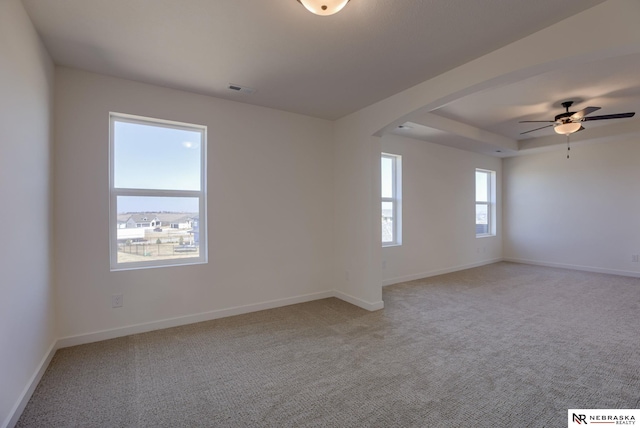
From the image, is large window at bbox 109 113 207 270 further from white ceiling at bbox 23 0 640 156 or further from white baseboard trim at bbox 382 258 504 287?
white baseboard trim at bbox 382 258 504 287

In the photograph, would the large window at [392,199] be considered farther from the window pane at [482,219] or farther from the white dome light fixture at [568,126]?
the window pane at [482,219]

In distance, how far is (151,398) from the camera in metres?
1.96

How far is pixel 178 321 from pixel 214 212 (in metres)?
1.24

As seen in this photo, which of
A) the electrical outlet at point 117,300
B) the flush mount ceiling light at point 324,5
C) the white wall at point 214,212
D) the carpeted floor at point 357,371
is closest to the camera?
the flush mount ceiling light at point 324,5

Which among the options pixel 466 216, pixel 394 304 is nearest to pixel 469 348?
pixel 394 304

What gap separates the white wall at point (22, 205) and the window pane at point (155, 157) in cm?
59

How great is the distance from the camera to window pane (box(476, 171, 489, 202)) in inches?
270

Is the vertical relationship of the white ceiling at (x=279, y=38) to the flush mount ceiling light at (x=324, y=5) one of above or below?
above

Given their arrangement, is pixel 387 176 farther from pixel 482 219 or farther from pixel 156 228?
pixel 156 228

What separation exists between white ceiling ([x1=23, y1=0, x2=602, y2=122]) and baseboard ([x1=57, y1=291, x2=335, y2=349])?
2.49 m

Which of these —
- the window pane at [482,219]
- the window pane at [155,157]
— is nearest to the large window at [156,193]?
the window pane at [155,157]

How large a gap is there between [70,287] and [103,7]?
2353mm

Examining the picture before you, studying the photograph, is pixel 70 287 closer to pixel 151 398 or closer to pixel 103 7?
pixel 151 398

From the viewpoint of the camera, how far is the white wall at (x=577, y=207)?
5.44 metres
